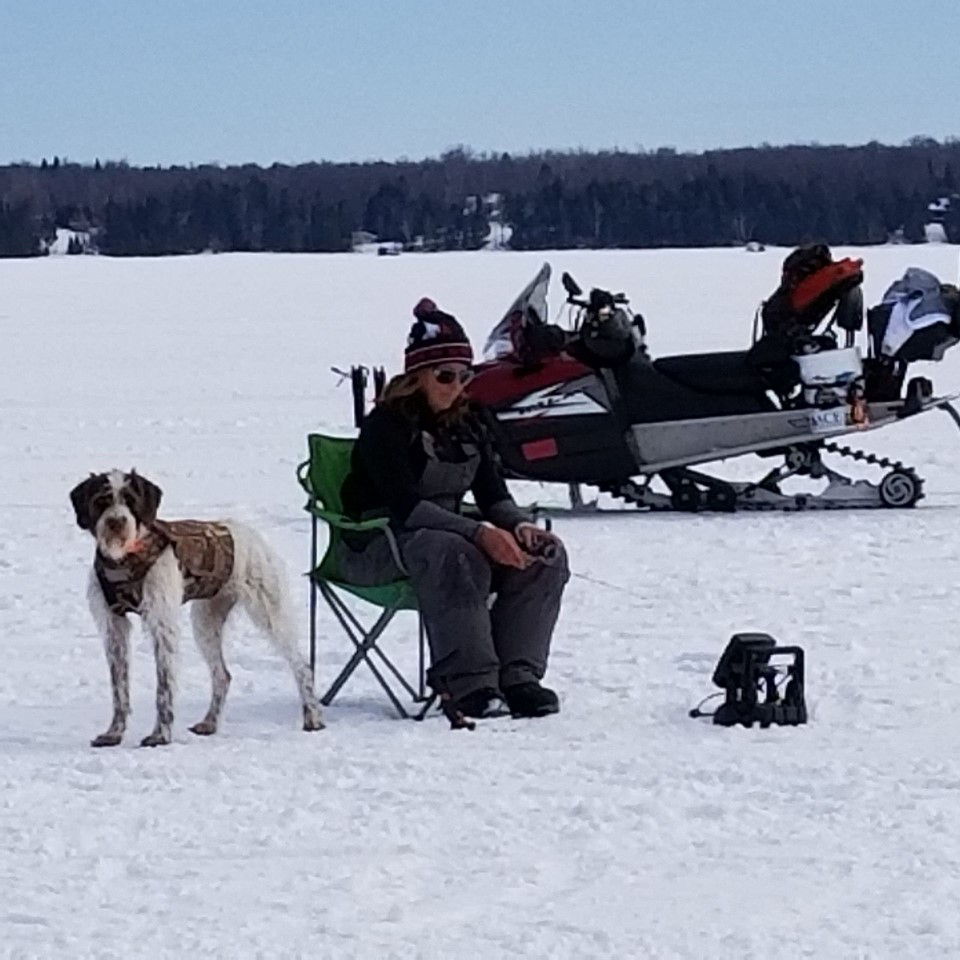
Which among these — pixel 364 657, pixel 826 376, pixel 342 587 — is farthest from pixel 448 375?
pixel 826 376

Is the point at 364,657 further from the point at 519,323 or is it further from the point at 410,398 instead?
the point at 519,323

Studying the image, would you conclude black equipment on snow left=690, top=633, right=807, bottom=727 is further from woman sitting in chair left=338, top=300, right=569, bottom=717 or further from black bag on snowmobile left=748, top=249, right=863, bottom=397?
black bag on snowmobile left=748, top=249, right=863, bottom=397

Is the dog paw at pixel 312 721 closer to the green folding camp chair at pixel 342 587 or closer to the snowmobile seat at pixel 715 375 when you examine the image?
the green folding camp chair at pixel 342 587

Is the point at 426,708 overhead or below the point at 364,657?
below

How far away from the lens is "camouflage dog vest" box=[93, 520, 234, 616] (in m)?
5.12

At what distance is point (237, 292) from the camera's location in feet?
97.2

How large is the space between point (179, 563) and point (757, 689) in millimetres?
1402

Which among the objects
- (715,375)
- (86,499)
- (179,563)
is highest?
(715,375)

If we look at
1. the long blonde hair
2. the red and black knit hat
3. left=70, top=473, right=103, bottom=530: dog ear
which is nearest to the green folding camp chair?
the long blonde hair

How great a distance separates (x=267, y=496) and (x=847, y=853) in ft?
19.2

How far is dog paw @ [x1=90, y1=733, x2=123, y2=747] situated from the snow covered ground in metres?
0.05

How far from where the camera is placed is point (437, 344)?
552 cm

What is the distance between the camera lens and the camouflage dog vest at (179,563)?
16.8 feet

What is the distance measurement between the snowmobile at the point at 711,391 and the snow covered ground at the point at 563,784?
25 centimetres
